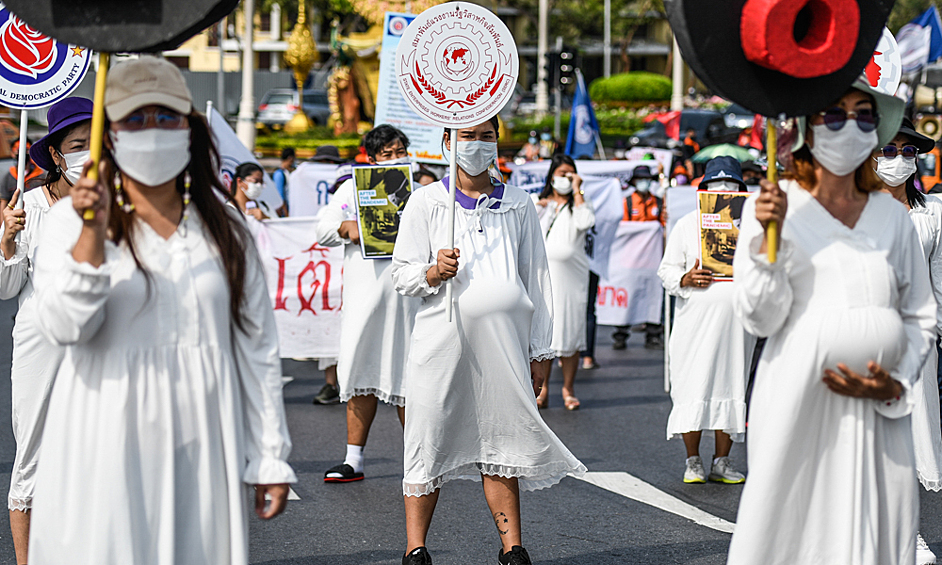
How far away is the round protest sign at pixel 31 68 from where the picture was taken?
5.43m

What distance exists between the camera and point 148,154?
3.26 metres

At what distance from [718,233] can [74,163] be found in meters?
3.89

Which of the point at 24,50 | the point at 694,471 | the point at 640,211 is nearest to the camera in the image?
the point at 24,50

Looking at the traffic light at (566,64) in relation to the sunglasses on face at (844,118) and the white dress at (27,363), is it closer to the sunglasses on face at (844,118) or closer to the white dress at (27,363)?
the white dress at (27,363)

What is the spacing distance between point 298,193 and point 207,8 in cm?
1052

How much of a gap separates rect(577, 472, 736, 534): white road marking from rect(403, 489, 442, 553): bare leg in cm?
178

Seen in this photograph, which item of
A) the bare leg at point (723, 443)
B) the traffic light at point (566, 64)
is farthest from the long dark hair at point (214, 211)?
the traffic light at point (566, 64)

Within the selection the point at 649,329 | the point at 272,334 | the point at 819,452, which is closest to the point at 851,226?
the point at 819,452

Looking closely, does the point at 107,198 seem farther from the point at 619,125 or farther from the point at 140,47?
the point at 619,125

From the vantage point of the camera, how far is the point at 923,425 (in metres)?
5.60

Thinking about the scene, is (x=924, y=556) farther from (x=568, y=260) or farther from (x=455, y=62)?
(x=568, y=260)

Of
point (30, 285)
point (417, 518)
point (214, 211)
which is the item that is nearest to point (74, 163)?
point (30, 285)

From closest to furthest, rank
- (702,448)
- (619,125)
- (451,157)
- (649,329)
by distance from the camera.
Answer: (451,157), (702,448), (649,329), (619,125)

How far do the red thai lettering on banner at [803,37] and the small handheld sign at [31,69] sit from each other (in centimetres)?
330
